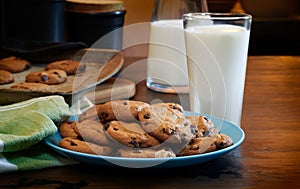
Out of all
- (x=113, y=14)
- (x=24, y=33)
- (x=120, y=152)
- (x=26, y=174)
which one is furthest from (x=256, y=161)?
(x=24, y=33)

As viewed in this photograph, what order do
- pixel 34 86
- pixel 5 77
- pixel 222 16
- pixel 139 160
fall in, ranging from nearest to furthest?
1. pixel 139 160
2. pixel 222 16
3. pixel 34 86
4. pixel 5 77

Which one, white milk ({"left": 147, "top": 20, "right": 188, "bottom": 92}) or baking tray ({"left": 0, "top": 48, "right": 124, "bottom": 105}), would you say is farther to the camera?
white milk ({"left": 147, "top": 20, "right": 188, "bottom": 92})

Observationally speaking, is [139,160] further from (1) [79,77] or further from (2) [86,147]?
(1) [79,77]

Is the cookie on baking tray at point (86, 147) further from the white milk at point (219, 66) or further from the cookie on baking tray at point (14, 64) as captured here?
the cookie on baking tray at point (14, 64)

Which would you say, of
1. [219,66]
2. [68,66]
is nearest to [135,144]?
[219,66]

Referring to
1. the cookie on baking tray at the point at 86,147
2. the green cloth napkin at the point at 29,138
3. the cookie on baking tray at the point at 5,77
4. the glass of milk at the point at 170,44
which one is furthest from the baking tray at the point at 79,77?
the cookie on baking tray at the point at 86,147

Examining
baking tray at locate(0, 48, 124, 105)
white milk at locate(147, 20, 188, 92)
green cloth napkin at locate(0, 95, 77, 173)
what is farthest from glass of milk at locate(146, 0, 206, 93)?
green cloth napkin at locate(0, 95, 77, 173)

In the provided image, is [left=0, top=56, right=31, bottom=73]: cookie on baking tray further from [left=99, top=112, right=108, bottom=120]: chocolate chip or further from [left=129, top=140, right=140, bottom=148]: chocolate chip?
[left=129, top=140, right=140, bottom=148]: chocolate chip
